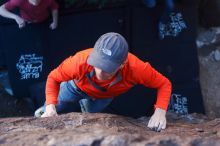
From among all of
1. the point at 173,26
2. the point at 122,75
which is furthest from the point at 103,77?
the point at 173,26

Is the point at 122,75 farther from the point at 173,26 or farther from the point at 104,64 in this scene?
the point at 173,26

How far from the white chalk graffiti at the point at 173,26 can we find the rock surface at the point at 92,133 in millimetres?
1793

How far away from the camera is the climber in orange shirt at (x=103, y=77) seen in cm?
245

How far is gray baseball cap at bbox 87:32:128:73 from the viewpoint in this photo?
2.44 m

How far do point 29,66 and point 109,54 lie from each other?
1506 millimetres

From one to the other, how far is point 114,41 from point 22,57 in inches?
58.4

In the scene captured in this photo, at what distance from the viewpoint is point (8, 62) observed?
12.4ft

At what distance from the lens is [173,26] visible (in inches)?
158

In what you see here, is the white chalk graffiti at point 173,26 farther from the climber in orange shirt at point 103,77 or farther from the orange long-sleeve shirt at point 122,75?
the orange long-sleeve shirt at point 122,75

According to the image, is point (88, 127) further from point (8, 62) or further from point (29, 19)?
point (8, 62)

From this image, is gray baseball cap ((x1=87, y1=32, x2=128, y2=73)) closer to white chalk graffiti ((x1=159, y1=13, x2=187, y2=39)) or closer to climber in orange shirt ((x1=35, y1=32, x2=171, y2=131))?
climber in orange shirt ((x1=35, y1=32, x2=171, y2=131))

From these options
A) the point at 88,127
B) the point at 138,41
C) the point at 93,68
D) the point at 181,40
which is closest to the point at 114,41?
the point at 93,68

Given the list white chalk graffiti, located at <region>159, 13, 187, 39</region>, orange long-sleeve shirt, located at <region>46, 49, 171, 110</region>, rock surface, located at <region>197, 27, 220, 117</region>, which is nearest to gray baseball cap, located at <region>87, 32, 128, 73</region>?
orange long-sleeve shirt, located at <region>46, 49, 171, 110</region>

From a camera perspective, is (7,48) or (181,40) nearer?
(7,48)
